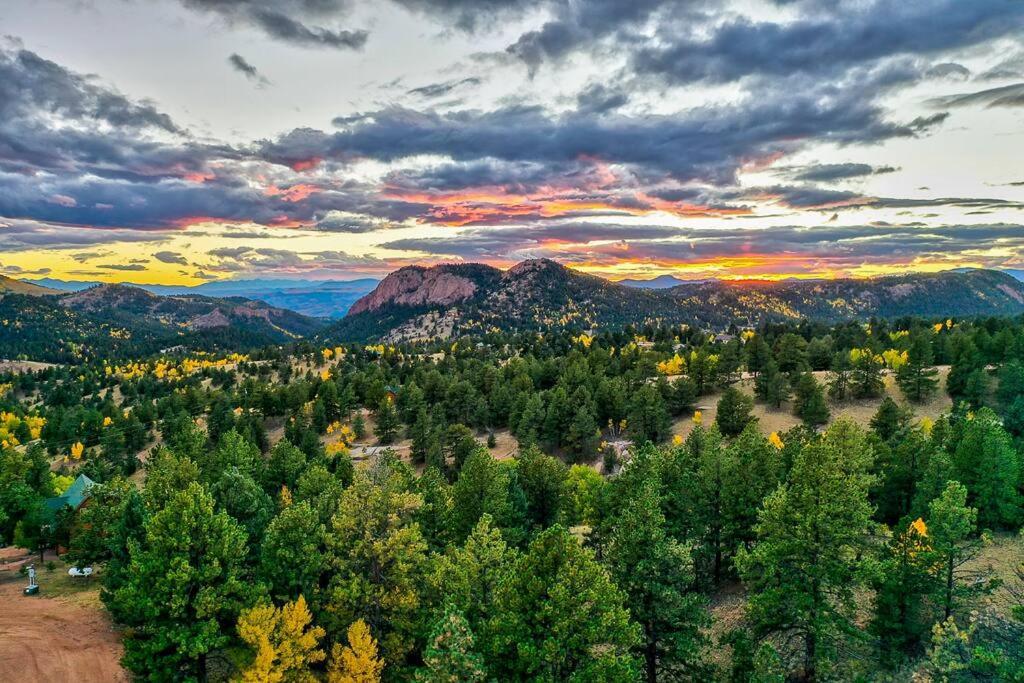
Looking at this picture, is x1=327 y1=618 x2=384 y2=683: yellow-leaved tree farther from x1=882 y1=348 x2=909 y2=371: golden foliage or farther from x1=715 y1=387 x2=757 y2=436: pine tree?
x1=882 y1=348 x2=909 y2=371: golden foliage

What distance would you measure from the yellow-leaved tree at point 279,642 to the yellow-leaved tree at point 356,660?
0.89 metres

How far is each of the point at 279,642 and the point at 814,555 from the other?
87.0 ft

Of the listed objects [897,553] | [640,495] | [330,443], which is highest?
[640,495]

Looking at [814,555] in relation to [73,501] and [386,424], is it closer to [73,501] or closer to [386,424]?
[73,501]

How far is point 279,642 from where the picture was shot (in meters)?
27.1

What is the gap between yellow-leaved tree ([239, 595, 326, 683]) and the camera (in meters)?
26.2

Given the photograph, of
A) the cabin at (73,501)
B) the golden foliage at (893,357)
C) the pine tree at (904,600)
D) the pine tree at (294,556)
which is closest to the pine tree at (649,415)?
the golden foliage at (893,357)

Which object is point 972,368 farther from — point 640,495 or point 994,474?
point 640,495

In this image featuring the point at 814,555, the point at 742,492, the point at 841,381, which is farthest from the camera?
the point at 841,381

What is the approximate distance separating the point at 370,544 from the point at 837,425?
37.7m

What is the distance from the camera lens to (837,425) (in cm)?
4447

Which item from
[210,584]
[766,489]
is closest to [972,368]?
[766,489]

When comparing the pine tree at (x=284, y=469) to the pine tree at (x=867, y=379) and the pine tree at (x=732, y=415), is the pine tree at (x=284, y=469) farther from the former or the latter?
the pine tree at (x=867, y=379)

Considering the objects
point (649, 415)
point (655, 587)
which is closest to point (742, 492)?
point (655, 587)
